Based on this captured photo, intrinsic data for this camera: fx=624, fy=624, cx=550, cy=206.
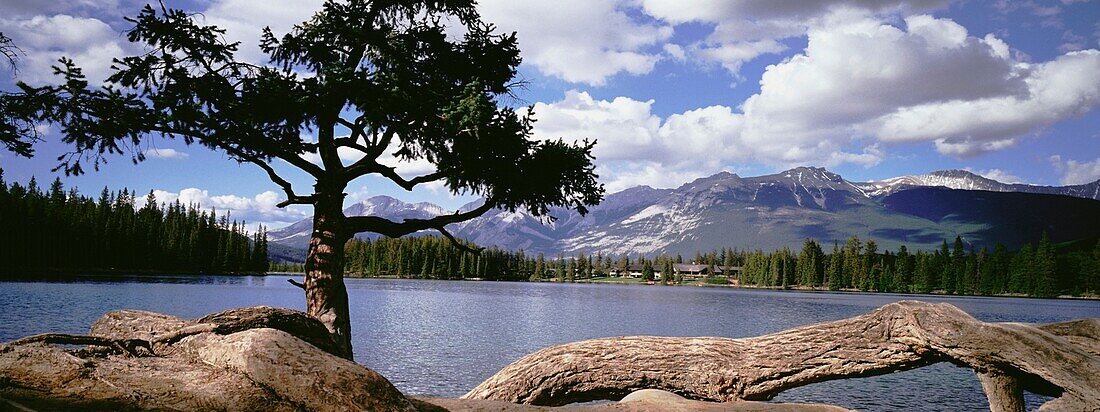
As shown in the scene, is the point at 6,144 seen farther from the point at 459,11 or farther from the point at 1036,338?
the point at 1036,338

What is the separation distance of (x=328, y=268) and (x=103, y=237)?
426ft

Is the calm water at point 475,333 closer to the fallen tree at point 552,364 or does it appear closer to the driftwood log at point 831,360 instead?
the driftwood log at point 831,360

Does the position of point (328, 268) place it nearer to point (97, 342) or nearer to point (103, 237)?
point (97, 342)

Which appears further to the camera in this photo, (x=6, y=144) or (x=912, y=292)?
(x=912, y=292)

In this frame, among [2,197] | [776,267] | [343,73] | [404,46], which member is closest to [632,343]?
[343,73]

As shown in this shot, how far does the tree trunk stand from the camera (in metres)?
11.3

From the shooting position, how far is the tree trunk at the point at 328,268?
1128 cm

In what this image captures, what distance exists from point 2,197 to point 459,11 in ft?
408

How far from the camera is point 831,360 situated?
705 centimetres

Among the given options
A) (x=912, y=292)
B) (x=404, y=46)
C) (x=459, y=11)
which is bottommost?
(x=912, y=292)

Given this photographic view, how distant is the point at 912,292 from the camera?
14862 centimetres

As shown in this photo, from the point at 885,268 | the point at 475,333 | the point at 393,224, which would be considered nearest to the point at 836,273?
the point at 885,268

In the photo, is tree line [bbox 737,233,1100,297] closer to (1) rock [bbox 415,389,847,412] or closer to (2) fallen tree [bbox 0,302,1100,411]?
(2) fallen tree [bbox 0,302,1100,411]

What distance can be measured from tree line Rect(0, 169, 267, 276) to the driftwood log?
114932 mm
